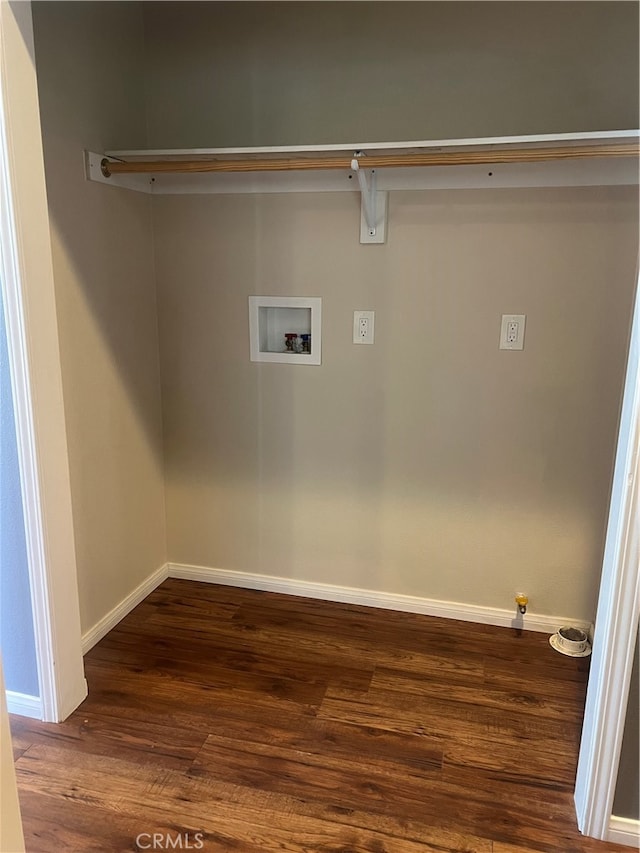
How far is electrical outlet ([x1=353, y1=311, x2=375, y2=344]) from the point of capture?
244 centimetres

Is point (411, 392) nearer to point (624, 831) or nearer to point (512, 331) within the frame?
point (512, 331)

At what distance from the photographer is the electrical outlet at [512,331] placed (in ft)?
7.54

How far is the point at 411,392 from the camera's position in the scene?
2465mm

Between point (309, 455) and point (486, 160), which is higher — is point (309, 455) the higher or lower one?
the lower one

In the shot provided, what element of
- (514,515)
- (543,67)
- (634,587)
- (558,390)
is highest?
(543,67)

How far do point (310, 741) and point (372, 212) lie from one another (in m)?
1.79

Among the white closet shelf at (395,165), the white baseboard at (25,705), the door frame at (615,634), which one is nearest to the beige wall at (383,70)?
the white closet shelf at (395,165)

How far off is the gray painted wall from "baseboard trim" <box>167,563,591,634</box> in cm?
98

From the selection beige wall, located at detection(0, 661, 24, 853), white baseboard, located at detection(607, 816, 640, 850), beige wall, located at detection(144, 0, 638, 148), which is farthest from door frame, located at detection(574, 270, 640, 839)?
beige wall, located at detection(0, 661, 24, 853)

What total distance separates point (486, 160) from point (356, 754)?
180 cm

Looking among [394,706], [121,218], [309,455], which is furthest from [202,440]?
[394,706]

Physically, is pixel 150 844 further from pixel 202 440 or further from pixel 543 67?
pixel 543 67

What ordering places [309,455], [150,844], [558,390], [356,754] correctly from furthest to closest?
[309,455] → [558,390] → [356,754] → [150,844]

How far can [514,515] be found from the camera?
2.47m
